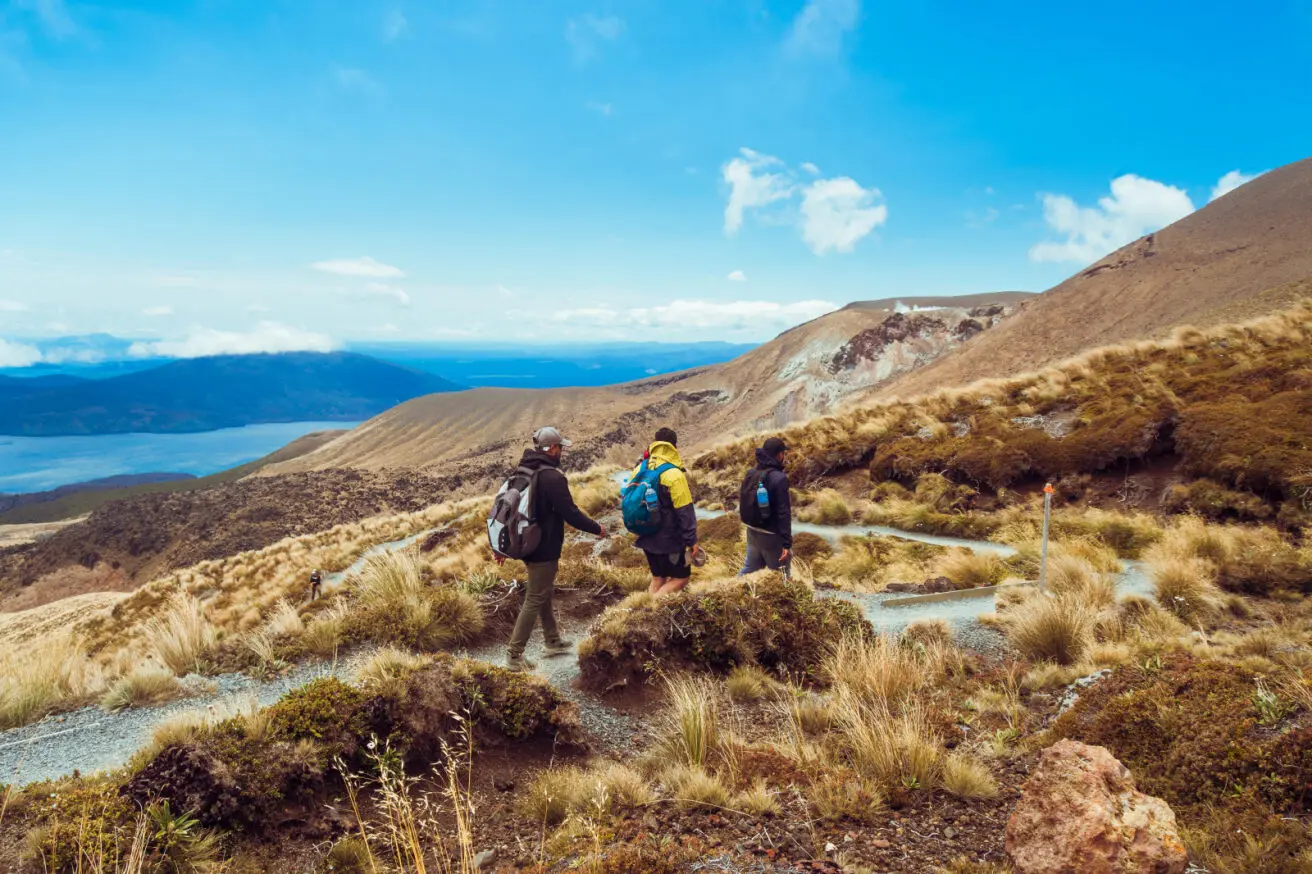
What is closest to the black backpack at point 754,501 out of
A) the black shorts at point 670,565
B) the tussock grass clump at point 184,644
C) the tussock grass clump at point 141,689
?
the black shorts at point 670,565

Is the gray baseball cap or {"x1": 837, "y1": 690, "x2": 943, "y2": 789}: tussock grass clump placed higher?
the gray baseball cap

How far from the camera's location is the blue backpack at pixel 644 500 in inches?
276

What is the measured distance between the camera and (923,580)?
9680 millimetres

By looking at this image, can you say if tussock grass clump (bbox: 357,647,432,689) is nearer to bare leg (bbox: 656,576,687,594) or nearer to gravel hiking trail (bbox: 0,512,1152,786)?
gravel hiking trail (bbox: 0,512,1152,786)

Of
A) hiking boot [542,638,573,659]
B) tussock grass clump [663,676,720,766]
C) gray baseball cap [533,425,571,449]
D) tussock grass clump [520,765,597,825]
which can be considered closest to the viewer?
tussock grass clump [520,765,597,825]

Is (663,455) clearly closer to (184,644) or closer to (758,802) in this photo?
(758,802)

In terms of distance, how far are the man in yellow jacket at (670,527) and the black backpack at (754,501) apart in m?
0.86

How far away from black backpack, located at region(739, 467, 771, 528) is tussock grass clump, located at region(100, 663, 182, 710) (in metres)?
6.36

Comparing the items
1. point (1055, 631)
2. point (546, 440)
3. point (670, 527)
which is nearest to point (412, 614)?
point (546, 440)

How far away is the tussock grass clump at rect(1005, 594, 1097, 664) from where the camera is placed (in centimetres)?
594

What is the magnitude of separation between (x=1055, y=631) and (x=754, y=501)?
325 centimetres

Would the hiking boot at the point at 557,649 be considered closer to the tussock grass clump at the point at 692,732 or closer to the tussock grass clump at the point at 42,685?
the tussock grass clump at the point at 692,732

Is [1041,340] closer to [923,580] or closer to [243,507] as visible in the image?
[923,580]

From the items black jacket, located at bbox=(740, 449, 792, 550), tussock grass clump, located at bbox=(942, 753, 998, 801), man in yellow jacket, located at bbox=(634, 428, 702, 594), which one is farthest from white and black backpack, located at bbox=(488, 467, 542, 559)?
tussock grass clump, located at bbox=(942, 753, 998, 801)
